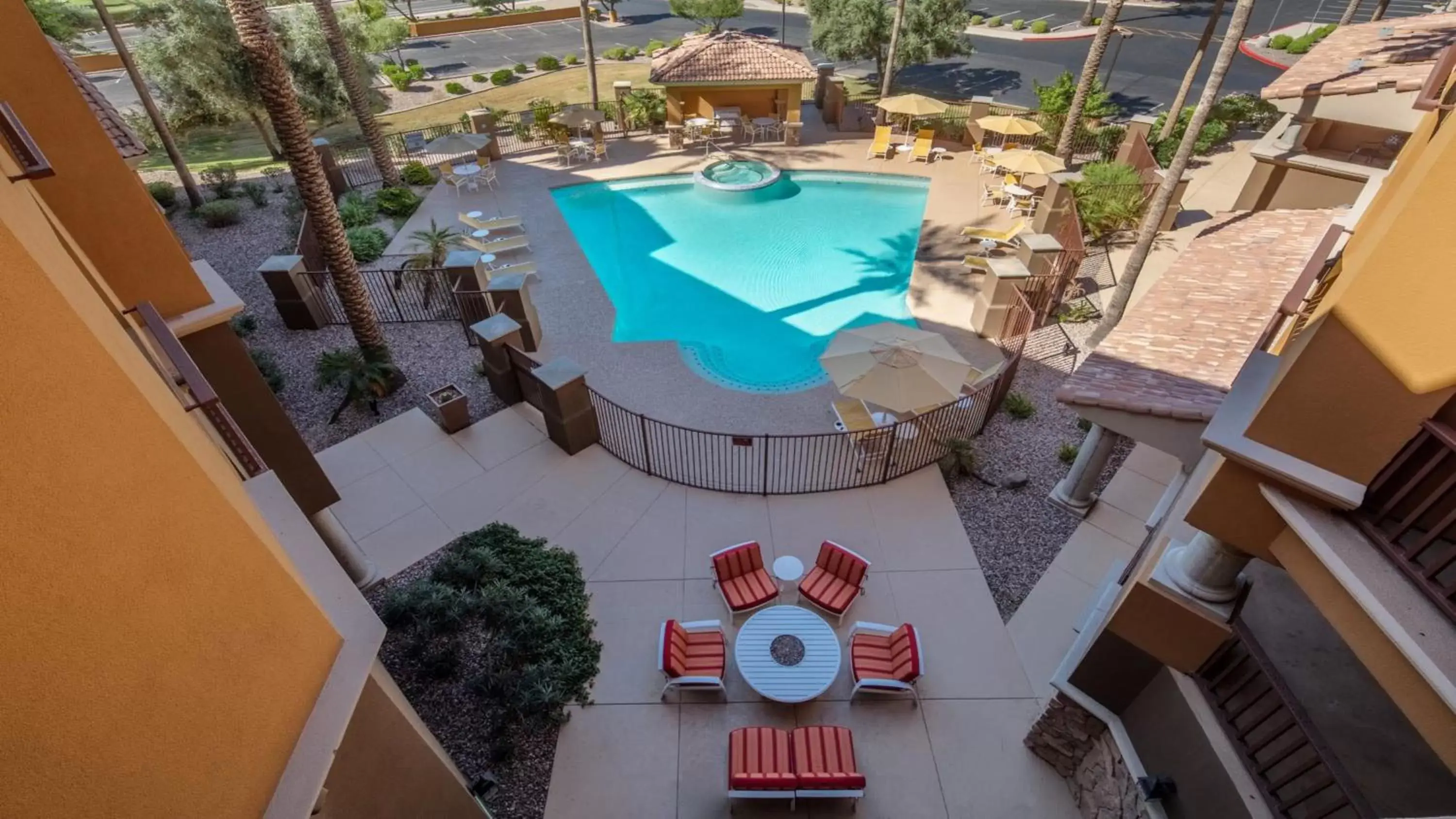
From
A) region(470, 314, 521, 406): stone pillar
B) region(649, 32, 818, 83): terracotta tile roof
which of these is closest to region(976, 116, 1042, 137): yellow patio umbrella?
region(649, 32, 818, 83): terracotta tile roof

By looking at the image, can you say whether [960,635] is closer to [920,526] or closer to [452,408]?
[920,526]

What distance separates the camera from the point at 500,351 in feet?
42.2

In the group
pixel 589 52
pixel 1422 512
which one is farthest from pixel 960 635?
pixel 589 52

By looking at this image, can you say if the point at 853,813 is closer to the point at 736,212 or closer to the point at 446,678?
the point at 446,678

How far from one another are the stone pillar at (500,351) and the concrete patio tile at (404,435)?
1.50m

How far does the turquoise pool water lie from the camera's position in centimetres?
1691

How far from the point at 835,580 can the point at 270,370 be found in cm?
1275

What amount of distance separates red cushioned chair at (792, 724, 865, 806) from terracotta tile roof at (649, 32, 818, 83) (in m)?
25.8

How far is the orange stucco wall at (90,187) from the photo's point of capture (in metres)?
6.15

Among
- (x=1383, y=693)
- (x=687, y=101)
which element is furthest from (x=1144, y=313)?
(x=687, y=101)

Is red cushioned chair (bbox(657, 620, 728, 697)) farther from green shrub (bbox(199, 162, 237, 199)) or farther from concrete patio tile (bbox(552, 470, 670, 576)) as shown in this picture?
A: green shrub (bbox(199, 162, 237, 199))

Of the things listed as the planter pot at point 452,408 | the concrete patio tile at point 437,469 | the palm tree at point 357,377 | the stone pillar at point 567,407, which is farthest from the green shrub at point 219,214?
the stone pillar at point 567,407

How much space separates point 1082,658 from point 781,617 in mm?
3898

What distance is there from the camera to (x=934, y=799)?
786cm
